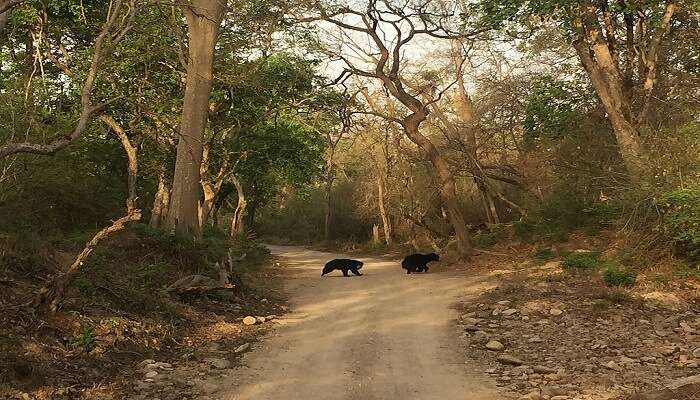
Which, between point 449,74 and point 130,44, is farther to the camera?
point 449,74

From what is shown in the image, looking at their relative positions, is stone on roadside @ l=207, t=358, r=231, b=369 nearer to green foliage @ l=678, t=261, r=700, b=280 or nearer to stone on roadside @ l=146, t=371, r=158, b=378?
stone on roadside @ l=146, t=371, r=158, b=378

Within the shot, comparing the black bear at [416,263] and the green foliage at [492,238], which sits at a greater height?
the green foliage at [492,238]

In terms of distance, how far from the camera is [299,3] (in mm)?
16188

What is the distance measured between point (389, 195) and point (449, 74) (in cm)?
942

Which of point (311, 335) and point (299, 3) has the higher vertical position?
point (299, 3)

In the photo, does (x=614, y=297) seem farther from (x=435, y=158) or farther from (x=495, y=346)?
(x=435, y=158)

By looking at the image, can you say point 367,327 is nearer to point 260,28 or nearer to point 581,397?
point 581,397

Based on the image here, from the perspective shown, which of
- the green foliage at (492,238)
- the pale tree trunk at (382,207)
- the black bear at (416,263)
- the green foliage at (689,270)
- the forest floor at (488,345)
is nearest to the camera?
the forest floor at (488,345)

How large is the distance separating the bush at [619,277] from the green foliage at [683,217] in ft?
3.31

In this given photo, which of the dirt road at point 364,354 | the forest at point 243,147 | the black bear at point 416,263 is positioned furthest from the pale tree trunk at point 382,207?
the dirt road at point 364,354

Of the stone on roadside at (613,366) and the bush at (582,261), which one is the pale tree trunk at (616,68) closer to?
the bush at (582,261)

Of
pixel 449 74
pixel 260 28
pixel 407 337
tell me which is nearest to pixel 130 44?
pixel 260 28

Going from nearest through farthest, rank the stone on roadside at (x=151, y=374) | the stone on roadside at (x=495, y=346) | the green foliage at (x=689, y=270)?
A: the stone on roadside at (x=151, y=374) < the stone on roadside at (x=495, y=346) < the green foliage at (x=689, y=270)

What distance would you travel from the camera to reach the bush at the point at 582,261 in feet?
38.6
